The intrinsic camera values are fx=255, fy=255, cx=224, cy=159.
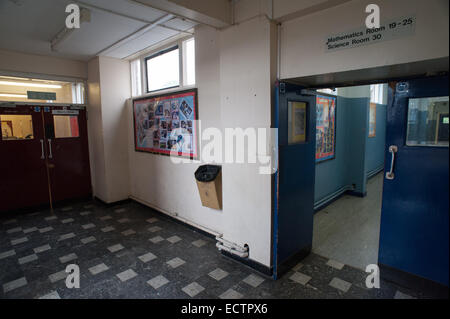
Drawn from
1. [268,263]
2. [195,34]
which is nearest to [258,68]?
[195,34]

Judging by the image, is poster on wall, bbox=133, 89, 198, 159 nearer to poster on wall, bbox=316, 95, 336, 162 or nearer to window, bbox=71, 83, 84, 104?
window, bbox=71, 83, 84, 104

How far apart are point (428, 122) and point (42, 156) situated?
226 inches

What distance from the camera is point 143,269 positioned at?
2.83m

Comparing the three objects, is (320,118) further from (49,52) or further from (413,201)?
(49,52)

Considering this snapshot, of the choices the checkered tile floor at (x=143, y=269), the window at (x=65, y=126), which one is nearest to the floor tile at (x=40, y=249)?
the checkered tile floor at (x=143, y=269)

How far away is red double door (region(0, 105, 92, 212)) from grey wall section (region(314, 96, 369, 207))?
4970 millimetres

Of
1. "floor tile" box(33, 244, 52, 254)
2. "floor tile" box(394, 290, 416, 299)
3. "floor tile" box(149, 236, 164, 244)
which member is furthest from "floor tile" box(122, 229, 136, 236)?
"floor tile" box(394, 290, 416, 299)

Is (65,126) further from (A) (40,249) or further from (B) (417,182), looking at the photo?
(B) (417,182)

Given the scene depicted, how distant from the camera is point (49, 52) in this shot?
446cm

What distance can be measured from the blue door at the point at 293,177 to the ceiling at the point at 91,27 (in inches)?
66.7

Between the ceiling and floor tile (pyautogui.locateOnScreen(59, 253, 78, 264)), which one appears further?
floor tile (pyautogui.locateOnScreen(59, 253, 78, 264))

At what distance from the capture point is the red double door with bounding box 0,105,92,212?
176 inches

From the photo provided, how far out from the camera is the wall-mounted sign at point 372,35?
179 centimetres

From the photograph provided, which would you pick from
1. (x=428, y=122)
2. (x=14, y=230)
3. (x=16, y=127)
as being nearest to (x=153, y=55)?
(x=16, y=127)
